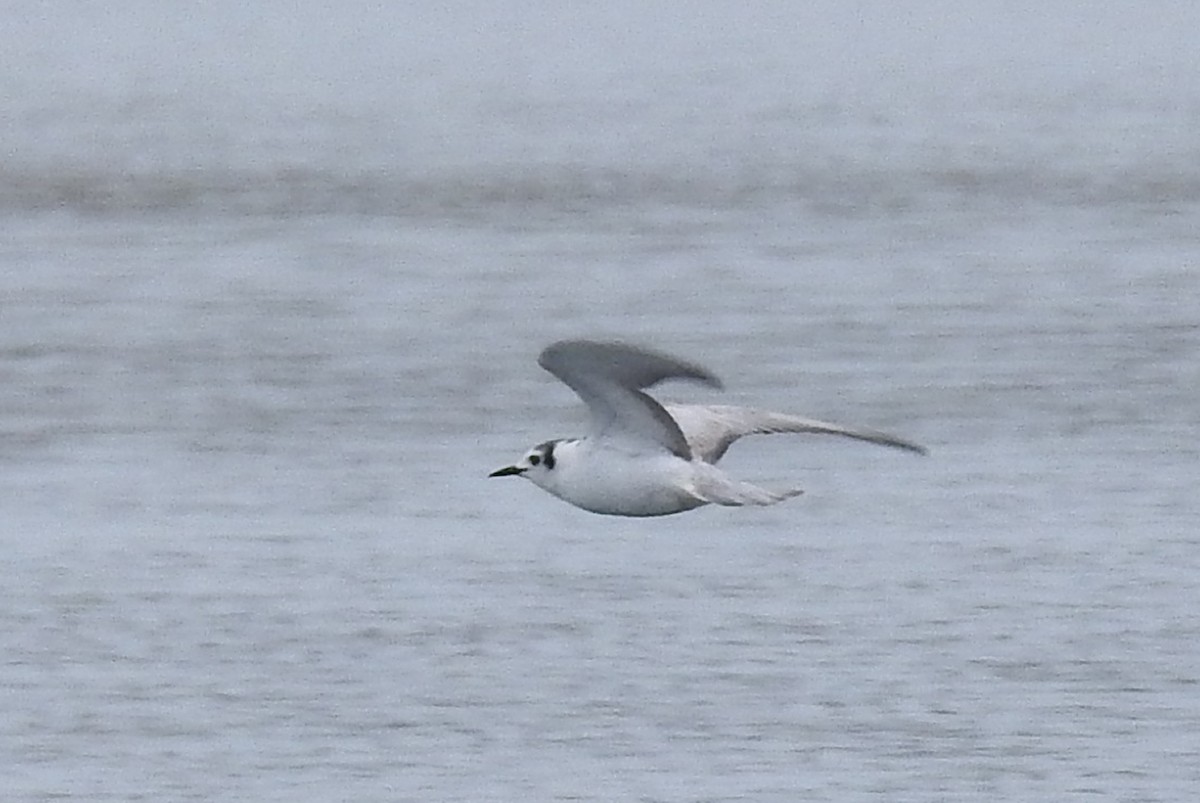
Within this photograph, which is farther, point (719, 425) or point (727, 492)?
point (719, 425)

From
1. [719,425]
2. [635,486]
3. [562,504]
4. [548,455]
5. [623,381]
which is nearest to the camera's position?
[623,381]

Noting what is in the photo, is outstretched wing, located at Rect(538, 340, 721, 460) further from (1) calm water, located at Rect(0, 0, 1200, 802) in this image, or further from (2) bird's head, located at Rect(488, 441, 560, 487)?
(1) calm water, located at Rect(0, 0, 1200, 802)

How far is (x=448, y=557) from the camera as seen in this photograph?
44.8 ft

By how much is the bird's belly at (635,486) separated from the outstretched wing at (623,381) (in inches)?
3.5

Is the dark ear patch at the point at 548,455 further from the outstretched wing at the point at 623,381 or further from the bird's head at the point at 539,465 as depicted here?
the outstretched wing at the point at 623,381

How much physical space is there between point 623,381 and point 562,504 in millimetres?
4604

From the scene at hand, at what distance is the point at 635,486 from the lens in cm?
1029

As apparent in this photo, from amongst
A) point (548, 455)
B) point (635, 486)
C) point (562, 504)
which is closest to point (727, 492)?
point (635, 486)

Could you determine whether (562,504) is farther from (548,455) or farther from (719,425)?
(548,455)

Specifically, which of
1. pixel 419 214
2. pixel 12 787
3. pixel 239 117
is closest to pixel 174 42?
pixel 239 117

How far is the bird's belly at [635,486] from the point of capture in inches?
404

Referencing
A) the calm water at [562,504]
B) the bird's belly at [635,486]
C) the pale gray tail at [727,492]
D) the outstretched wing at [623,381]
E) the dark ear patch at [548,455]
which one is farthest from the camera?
the calm water at [562,504]

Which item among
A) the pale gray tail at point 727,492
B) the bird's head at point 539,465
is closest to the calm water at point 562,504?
the bird's head at point 539,465

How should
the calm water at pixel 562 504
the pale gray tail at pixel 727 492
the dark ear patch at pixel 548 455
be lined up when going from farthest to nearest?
the calm water at pixel 562 504 < the dark ear patch at pixel 548 455 < the pale gray tail at pixel 727 492
